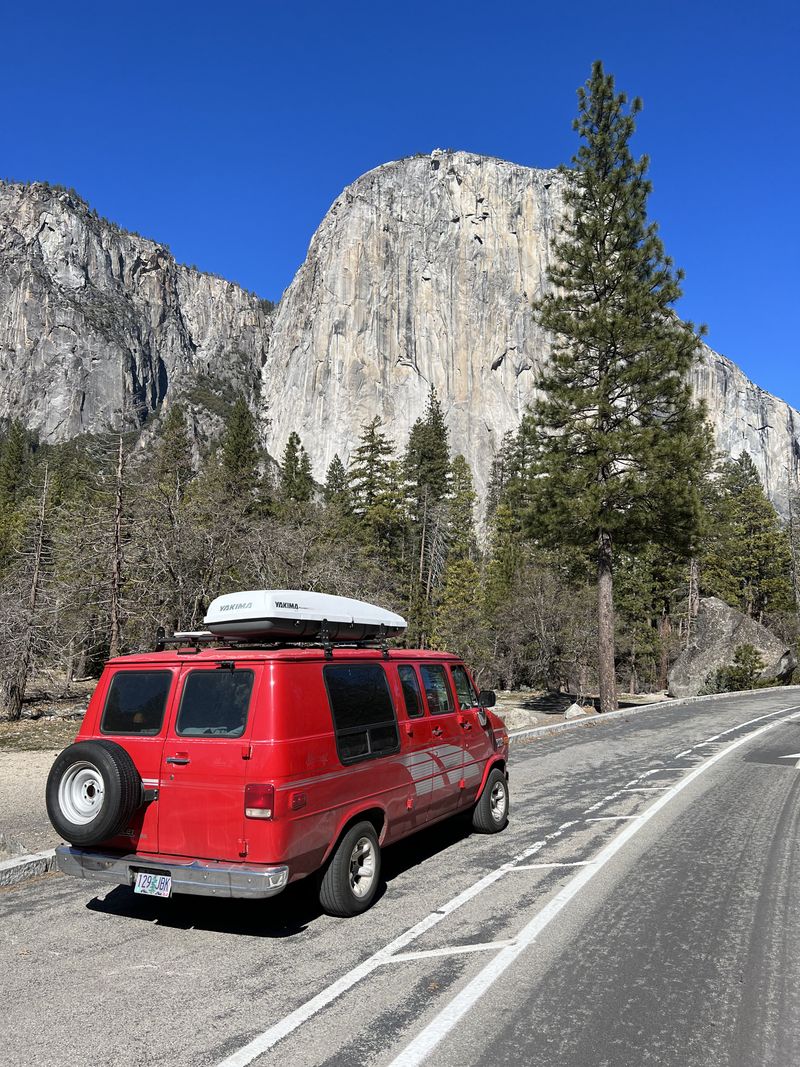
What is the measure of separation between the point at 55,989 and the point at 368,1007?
71.3 inches

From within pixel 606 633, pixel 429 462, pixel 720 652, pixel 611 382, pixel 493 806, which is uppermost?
pixel 429 462

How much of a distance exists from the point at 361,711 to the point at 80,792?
2.07m

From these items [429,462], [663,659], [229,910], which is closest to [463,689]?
[229,910]

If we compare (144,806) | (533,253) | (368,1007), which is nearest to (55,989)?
(144,806)

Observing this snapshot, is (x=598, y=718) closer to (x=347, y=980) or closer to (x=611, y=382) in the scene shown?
(x=611, y=382)

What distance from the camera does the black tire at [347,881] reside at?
17.0ft

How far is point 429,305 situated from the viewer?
4660 inches

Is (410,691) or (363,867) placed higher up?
(410,691)

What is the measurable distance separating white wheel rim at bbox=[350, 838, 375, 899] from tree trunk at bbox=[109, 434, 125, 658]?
15.3m

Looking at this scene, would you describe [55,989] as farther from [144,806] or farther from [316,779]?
[316,779]

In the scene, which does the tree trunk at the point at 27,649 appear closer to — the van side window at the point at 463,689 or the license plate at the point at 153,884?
the van side window at the point at 463,689

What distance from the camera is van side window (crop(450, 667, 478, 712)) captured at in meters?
7.36

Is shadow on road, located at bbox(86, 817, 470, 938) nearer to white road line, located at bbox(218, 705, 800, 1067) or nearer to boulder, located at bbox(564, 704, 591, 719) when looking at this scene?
white road line, located at bbox(218, 705, 800, 1067)

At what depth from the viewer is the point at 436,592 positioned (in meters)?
46.2
